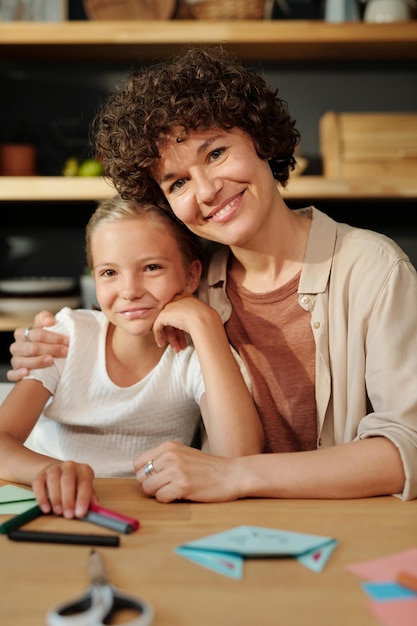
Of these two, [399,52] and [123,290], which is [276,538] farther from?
[399,52]

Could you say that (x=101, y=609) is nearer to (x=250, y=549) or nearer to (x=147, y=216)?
(x=250, y=549)

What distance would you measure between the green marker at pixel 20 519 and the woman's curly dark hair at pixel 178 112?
2.35ft

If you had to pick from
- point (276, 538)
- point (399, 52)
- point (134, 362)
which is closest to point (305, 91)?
point (399, 52)

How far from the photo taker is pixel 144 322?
1.58 m

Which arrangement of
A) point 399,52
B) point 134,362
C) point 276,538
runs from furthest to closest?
1. point 399,52
2. point 134,362
3. point 276,538

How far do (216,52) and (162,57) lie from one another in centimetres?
151

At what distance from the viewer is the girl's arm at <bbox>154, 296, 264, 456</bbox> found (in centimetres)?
143

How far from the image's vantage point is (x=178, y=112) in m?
1.45

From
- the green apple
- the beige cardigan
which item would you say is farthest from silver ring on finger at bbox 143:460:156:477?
the green apple

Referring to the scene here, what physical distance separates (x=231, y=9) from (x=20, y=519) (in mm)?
2249

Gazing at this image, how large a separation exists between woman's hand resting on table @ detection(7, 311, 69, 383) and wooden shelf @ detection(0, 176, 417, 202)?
48.5 inches

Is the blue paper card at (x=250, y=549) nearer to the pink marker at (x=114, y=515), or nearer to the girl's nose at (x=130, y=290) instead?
the pink marker at (x=114, y=515)

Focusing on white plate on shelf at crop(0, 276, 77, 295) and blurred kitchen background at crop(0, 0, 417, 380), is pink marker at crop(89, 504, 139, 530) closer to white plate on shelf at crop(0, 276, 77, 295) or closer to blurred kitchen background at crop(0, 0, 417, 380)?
white plate on shelf at crop(0, 276, 77, 295)

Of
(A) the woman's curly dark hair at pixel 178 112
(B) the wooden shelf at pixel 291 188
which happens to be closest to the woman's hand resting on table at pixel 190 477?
(A) the woman's curly dark hair at pixel 178 112
